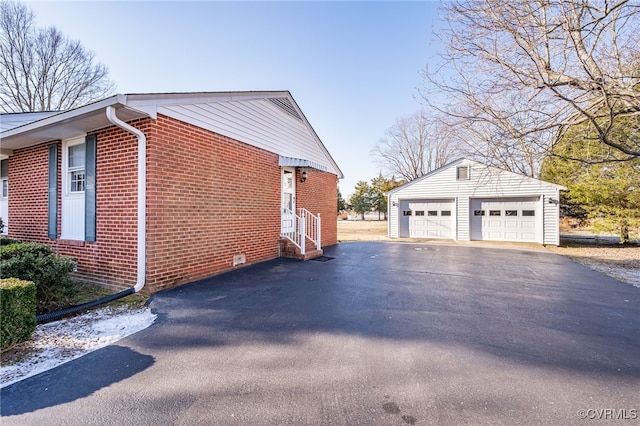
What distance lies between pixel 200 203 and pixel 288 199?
145 inches

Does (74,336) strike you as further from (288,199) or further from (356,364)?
(288,199)

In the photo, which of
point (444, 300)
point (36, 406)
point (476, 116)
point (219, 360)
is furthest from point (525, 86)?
point (36, 406)

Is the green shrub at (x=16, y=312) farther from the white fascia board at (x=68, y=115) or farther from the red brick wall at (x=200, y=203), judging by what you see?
the white fascia board at (x=68, y=115)

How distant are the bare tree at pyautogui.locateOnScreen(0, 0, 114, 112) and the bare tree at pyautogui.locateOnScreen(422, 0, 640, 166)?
2238cm

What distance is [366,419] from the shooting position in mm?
1905

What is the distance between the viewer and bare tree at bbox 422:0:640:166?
5074 mm

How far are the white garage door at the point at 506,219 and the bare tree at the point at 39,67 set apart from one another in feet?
82.1

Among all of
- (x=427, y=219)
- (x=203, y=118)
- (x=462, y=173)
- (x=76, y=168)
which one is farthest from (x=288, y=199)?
(x=462, y=173)

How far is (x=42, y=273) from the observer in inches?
161

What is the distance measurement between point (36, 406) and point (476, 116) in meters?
8.33

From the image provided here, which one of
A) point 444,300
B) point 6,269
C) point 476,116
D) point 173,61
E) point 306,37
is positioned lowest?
point 444,300

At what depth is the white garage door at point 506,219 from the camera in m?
13.8

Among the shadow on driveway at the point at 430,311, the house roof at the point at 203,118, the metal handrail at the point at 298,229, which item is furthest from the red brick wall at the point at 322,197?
the shadow on driveway at the point at 430,311

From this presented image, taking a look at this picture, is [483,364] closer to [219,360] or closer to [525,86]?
[219,360]
